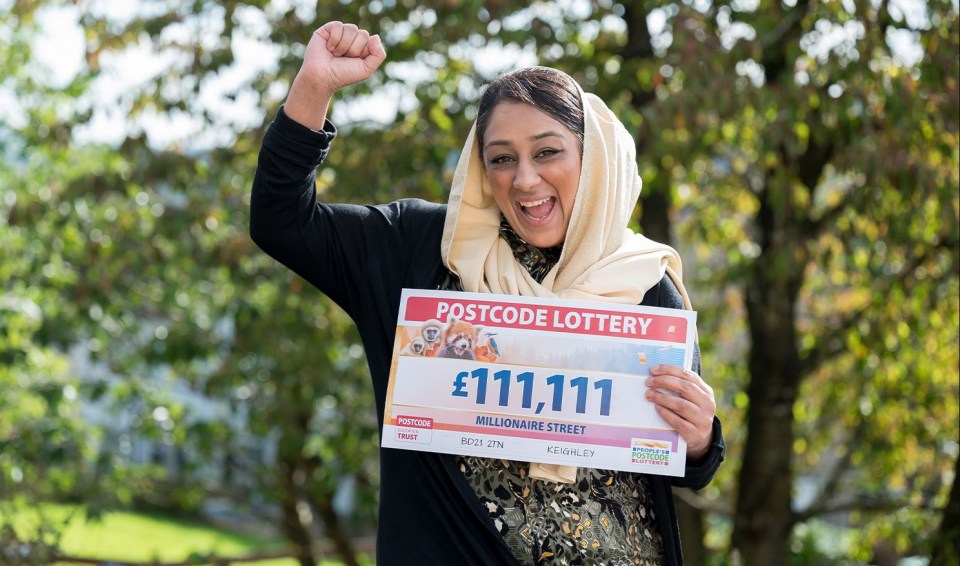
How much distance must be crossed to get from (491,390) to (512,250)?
342mm

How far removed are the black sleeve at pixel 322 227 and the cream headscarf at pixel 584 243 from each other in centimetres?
10

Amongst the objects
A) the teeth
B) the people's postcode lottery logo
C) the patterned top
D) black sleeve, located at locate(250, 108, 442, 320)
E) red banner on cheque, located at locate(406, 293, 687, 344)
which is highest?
the teeth

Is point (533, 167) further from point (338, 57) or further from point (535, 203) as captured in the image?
point (338, 57)

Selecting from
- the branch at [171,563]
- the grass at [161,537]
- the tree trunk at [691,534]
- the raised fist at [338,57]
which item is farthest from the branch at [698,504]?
the grass at [161,537]

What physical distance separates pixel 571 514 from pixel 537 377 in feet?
0.89

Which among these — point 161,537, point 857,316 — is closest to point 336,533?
point 857,316

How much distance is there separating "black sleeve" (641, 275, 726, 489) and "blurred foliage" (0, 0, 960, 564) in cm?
283

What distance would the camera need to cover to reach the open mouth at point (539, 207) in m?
2.42

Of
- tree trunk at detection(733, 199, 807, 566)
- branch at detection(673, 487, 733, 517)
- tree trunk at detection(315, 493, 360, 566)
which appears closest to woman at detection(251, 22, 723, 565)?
branch at detection(673, 487, 733, 517)

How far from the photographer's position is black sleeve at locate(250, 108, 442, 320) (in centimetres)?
226

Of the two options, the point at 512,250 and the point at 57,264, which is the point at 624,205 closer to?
the point at 512,250

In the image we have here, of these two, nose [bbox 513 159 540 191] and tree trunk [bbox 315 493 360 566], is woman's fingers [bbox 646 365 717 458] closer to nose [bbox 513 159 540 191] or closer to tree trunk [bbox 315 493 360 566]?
A: nose [bbox 513 159 540 191]

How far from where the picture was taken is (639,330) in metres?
2.33

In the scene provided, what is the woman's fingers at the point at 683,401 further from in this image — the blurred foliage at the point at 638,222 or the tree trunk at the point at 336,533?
the tree trunk at the point at 336,533
